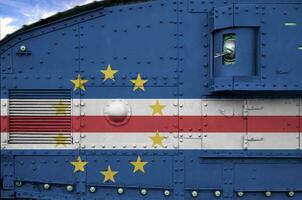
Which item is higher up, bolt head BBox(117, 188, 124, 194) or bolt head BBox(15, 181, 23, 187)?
bolt head BBox(15, 181, 23, 187)

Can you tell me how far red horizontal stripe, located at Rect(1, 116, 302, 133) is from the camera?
3.92 meters

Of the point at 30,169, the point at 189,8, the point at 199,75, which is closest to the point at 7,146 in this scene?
the point at 30,169

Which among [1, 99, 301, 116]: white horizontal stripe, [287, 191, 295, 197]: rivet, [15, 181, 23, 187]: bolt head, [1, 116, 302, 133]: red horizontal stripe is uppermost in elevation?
[1, 99, 301, 116]: white horizontal stripe

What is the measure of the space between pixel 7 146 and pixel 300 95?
3193 millimetres

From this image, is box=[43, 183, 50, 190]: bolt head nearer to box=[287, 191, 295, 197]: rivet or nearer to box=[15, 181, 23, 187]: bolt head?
box=[15, 181, 23, 187]: bolt head

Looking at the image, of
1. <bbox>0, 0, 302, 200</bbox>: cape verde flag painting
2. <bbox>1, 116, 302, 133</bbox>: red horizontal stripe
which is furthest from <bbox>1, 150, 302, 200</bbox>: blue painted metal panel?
<bbox>1, 116, 302, 133</bbox>: red horizontal stripe

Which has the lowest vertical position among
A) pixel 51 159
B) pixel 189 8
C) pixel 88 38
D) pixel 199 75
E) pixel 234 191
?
pixel 234 191

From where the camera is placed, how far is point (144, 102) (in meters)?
3.93

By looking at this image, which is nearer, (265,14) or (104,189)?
(265,14)

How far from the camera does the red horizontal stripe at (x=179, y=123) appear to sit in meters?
3.92

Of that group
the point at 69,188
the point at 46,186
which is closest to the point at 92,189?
the point at 69,188

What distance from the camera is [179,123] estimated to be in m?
3.93

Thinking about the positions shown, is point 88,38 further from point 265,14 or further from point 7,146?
point 265,14

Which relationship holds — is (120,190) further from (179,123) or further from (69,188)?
(179,123)
